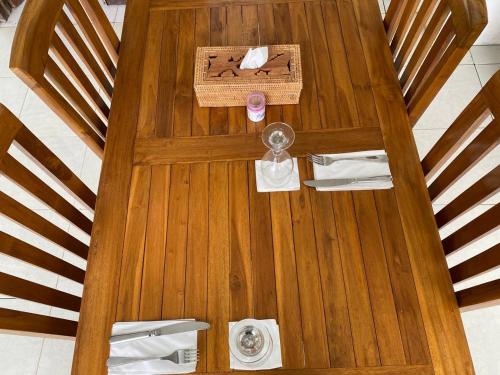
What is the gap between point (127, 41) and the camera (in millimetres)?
1348

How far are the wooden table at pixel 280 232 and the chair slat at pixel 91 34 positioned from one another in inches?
2.3

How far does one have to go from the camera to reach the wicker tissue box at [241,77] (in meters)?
1.11

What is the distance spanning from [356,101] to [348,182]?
0.31m

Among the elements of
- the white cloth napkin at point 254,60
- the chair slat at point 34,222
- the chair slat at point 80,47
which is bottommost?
the chair slat at point 34,222

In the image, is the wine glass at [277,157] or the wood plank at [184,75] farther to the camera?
the wood plank at [184,75]

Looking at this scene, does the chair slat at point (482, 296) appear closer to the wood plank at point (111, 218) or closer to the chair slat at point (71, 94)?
the wood plank at point (111, 218)

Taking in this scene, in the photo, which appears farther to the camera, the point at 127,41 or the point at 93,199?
the point at 127,41

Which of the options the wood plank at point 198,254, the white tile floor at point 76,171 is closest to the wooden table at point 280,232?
the wood plank at point 198,254

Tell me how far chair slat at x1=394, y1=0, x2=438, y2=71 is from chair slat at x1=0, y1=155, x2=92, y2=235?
1.14m

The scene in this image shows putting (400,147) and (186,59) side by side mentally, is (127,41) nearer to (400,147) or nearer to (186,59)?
(186,59)

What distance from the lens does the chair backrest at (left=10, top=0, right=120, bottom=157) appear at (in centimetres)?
96

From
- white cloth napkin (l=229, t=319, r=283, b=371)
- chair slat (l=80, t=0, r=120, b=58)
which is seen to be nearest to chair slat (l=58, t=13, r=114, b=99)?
chair slat (l=80, t=0, r=120, b=58)

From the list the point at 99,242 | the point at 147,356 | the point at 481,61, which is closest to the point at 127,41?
the point at 99,242

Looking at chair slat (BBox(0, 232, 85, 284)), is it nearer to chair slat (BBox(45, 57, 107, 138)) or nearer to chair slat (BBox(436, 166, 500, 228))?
chair slat (BBox(45, 57, 107, 138))
